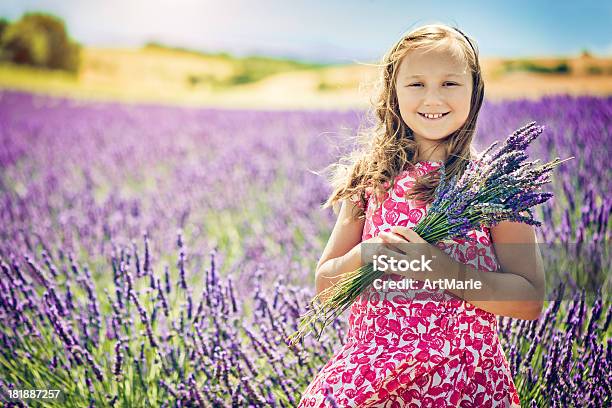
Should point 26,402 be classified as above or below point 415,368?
below

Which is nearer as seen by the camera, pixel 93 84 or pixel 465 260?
pixel 465 260

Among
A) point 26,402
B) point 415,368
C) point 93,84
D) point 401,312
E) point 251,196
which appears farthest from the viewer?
point 93,84

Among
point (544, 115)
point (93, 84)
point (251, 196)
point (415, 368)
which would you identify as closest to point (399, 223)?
point (415, 368)

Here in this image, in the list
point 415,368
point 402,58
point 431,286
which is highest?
point 402,58

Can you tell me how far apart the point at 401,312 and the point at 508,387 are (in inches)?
11.4

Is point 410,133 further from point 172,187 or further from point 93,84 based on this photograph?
point 93,84

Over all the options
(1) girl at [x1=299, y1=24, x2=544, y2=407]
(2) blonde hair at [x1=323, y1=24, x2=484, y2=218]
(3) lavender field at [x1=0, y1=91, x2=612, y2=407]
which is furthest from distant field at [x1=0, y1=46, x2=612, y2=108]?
(1) girl at [x1=299, y1=24, x2=544, y2=407]

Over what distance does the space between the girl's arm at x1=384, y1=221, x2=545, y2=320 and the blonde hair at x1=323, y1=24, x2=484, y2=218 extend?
204mm

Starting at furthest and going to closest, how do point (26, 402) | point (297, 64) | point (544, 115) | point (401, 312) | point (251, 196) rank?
point (297, 64) → point (544, 115) → point (251, 196) → point (26, 402) → point (401, 312)

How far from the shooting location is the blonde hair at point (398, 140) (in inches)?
56.4

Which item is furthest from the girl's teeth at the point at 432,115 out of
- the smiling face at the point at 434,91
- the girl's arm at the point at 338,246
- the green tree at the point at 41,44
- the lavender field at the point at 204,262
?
the green tree at the point at 41,44

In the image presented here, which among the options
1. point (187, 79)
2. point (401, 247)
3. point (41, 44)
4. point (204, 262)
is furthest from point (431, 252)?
point (41, 44)

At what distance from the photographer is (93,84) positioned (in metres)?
16.4

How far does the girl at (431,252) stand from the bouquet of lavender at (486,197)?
6 centimetres
